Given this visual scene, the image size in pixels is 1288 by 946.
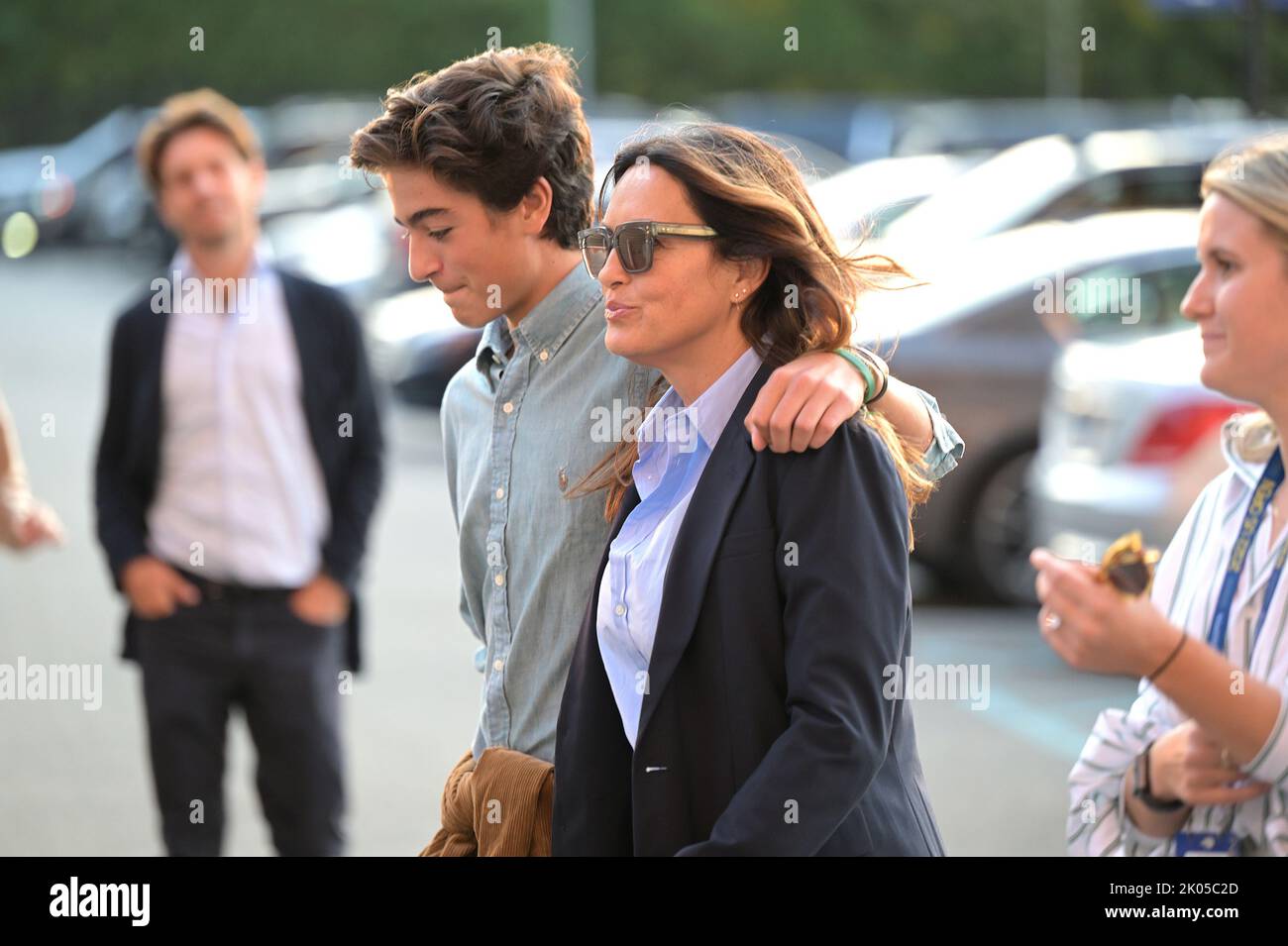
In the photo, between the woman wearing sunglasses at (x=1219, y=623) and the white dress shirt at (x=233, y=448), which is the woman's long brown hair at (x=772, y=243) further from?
the white dress shirt at (x=233, y=448)

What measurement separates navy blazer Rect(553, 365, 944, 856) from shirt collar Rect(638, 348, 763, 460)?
0.15ft

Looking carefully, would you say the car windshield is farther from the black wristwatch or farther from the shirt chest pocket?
the shirt chest pocket

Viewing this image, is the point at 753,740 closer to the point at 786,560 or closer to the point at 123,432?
the point at 786,560

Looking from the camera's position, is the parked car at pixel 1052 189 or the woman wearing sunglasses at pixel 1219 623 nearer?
the woman wearing sunglasses at pixel 1219 623

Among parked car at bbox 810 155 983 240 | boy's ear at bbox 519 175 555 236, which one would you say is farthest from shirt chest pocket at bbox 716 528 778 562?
parked car at bbox 810 155 983 240

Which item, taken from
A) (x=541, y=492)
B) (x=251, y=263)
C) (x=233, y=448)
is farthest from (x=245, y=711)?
(x=541, y=492)

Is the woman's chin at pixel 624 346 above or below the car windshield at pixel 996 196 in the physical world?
above

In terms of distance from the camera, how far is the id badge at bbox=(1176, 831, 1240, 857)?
248 centimetres

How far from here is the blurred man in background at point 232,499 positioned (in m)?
4.25

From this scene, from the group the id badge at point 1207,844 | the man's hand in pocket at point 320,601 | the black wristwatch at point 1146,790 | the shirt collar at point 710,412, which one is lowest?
the man's hand in pocket at point 320,601

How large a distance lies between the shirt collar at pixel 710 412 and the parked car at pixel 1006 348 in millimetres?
5776

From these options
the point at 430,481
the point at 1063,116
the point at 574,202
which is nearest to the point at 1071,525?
the point at 574,202

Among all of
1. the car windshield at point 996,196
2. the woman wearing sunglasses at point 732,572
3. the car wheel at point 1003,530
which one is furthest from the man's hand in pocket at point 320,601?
the car windshield at point 996,196
